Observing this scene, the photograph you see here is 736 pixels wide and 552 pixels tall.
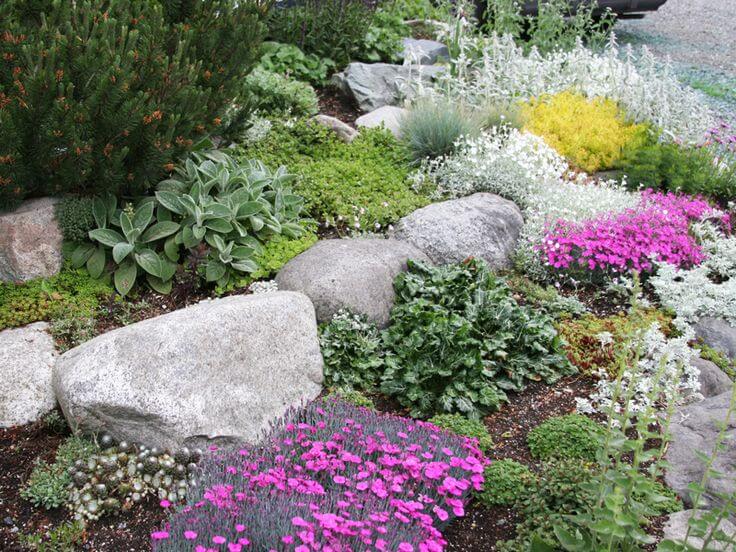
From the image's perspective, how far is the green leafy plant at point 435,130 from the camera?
7.33m

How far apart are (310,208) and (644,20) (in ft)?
39.3

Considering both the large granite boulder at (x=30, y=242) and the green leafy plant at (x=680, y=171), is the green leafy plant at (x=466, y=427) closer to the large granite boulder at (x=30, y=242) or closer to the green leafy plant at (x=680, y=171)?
the large granite boulder at (x=30, y=242)

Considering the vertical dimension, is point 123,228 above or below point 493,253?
above

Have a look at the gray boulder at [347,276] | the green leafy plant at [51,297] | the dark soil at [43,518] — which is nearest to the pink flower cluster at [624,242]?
the gray boulder at [347,276]

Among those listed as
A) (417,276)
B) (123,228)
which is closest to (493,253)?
(417,276)

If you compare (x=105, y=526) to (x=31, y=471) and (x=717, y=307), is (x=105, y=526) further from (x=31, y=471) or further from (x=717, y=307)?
(x=717, y=307)

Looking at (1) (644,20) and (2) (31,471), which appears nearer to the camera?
(2) (31,471)

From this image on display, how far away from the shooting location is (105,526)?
145 inches

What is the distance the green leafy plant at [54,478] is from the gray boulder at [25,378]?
47cm

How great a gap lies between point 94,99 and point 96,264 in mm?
1151

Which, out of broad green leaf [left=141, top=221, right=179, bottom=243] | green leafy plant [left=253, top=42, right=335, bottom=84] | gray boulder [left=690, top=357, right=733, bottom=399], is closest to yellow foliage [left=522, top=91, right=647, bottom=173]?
green leafy plant [left=253, top=42, right=335, bottom=84]

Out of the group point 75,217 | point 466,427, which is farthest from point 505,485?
point 75,217

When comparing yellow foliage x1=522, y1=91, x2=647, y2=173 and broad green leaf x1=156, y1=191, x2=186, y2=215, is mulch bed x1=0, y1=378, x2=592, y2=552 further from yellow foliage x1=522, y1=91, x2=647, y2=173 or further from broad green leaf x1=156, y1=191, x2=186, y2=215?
yellow foliage x1=522, y1=91, x2=647, y2=173

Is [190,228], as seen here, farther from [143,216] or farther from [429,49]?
[429,49]
